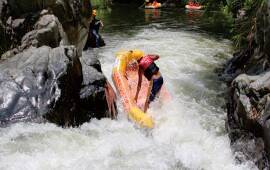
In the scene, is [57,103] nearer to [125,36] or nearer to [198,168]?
[198,168]

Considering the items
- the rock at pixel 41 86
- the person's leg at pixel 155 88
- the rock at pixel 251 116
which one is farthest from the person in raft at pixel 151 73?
the rock at pixel 251 116

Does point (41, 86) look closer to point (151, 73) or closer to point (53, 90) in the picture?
point (53, 90)

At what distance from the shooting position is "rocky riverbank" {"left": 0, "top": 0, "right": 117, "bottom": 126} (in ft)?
21.1

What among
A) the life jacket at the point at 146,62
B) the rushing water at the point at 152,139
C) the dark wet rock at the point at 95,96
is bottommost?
the rushing water at the point at 152,139

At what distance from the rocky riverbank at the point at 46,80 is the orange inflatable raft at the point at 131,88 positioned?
0.83 ft

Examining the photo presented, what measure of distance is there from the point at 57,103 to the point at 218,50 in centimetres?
816

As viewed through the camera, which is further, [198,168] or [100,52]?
[100,52]

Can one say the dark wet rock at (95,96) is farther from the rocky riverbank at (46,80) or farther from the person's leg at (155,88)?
the person's leg at (155,88)

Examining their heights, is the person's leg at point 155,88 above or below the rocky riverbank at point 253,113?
below

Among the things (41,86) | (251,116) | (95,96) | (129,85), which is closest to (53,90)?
(41,86)

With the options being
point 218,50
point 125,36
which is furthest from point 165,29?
point 218,50

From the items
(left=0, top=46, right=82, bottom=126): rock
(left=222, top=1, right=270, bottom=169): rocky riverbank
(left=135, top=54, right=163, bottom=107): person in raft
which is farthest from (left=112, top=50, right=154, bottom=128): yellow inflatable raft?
(left=222, top=1, right=270, bottom=169): rocky riverbank

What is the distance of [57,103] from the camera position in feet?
21.5

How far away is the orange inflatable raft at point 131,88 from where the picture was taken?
7.13 m
